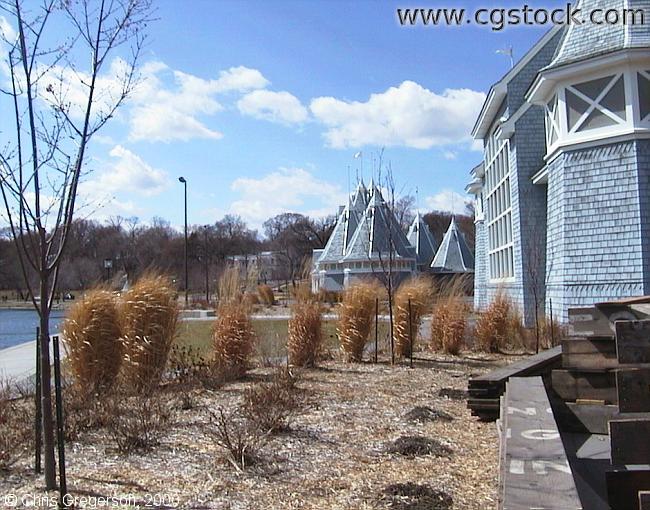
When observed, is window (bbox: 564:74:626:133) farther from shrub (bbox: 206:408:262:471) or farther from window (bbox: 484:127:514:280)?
shrub (bbox: 206:408:262:471)

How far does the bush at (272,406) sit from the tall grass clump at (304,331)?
2668 millimetres

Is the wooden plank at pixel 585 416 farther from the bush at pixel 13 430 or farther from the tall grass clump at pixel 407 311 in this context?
the tall grass clump at pixel 407 311

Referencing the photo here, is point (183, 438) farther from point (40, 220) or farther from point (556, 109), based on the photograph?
point (556, 109)

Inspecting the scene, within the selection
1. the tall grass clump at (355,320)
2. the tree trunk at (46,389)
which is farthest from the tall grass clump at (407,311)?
the tree trunk at (46,389)

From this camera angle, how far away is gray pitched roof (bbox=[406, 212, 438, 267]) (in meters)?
45.9

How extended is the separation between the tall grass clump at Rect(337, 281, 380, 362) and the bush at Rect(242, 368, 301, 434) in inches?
141

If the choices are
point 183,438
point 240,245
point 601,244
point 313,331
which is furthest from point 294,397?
point 240,245

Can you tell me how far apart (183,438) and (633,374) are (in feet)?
11.8

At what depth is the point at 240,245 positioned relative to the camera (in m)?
60.4

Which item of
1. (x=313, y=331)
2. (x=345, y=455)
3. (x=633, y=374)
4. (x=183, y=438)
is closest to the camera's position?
Result: (x=633, y=374)

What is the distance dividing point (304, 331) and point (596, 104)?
8.99 m

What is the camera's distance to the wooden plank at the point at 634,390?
2895 millimetres

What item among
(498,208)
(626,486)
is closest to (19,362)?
(626,486)

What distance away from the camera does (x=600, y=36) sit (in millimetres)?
14445
